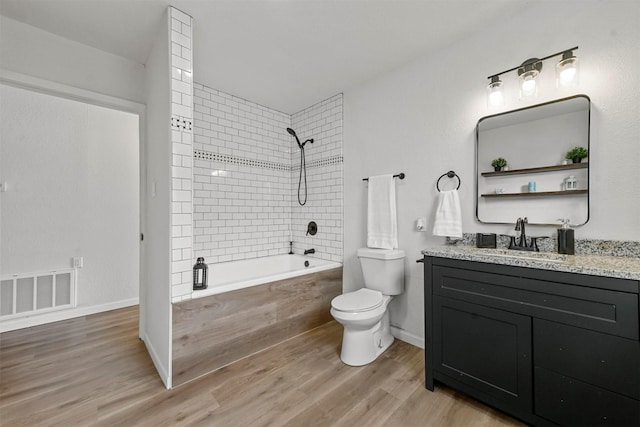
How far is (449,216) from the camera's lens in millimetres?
2057

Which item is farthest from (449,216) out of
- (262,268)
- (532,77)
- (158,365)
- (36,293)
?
(36,293)

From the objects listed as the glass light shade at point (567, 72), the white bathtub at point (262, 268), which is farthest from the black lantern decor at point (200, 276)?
the glass light shade at point (567, 72)

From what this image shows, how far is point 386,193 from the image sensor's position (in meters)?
2.49

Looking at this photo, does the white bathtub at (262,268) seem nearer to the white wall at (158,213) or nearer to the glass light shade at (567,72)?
the white wall at (158,213)

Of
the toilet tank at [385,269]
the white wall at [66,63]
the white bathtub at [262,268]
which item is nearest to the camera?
the white wall at [66,63]

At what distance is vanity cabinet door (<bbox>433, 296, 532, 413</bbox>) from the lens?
4.56 ft

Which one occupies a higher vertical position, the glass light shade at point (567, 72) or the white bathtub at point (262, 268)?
the glass light shade at point (567, 72)

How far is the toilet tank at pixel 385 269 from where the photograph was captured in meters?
2.29

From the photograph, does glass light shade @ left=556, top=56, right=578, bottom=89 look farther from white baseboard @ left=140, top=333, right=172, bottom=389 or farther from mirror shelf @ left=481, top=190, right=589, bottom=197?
white baseboard @ left=140, top=333, right=172, bottom=389

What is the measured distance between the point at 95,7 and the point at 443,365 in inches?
129

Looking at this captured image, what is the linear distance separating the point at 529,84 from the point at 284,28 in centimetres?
174

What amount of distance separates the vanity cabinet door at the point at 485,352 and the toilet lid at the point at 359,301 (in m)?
Result: 0.49

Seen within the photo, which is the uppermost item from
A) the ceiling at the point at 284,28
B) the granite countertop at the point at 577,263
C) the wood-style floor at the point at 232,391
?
the ceiling at the point at 284,28

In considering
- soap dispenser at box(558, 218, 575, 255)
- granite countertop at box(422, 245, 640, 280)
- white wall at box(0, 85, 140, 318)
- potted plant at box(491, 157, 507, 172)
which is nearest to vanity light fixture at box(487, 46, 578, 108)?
potted plant at box(491, 157, 507, 172)
